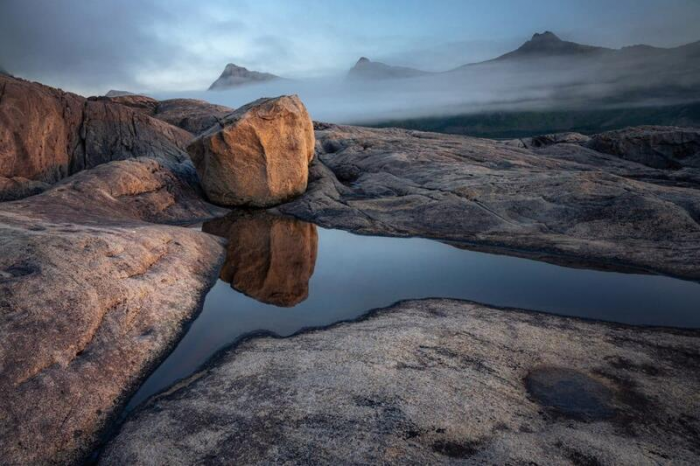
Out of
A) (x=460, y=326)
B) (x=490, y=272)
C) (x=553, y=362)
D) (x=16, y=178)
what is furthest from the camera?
(x=16, y=178)

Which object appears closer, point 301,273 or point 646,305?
point 646,305

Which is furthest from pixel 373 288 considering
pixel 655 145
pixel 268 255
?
pixel 655 145

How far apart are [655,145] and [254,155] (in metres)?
34.7

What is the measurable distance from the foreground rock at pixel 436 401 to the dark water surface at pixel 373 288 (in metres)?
0.91

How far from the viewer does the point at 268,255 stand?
14609mm

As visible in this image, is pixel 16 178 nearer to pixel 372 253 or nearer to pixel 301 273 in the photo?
pixel 301 273

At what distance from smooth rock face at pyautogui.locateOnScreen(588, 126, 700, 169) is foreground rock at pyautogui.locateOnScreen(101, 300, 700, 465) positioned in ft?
110

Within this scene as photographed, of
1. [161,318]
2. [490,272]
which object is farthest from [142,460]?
[490,272]

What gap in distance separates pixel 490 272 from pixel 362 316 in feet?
16.6

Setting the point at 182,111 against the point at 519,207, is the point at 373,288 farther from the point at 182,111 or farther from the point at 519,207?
the point at 182,111

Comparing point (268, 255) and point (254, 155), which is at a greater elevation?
point (254, 155)

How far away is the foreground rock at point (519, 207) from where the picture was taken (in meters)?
13.9

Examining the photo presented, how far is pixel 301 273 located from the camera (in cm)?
1320

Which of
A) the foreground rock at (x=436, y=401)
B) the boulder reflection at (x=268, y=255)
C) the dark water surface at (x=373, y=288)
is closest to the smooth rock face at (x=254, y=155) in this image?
the boulder reflection at (x=268, y=255)
